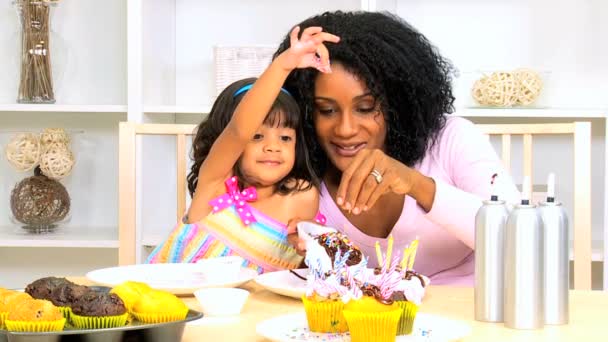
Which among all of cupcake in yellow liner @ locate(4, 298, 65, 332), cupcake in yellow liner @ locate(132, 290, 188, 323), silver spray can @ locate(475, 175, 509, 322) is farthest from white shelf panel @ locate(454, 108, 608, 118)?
cupcake in yellow liner @ locate(4, 298, 65, 332)

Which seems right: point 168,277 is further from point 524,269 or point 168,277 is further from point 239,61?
point 239,61

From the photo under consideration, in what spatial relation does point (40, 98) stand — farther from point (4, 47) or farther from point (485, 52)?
point (485, 52)

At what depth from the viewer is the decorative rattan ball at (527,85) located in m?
2.88

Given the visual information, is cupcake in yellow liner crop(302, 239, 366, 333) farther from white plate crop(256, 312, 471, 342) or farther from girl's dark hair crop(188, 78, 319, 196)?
girl's dark hair crop(188, 78, 319, 196)

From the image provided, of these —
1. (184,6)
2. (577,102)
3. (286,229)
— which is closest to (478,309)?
Result: (286,229)

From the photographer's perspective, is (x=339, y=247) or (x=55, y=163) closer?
(x=339, y=247)

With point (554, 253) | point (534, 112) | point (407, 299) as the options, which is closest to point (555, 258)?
point (554, 253)

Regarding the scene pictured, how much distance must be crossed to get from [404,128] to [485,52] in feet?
4.11

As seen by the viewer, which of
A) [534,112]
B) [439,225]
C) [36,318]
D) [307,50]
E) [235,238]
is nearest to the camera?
[36,318]

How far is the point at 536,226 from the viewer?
1.22 m

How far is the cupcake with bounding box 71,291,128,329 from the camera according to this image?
1061 millimetres

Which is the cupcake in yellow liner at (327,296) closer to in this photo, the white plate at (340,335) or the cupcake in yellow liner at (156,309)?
the white plate at (340,335)

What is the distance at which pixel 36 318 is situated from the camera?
1040 mm

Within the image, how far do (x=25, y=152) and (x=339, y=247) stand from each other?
5.67 feet
